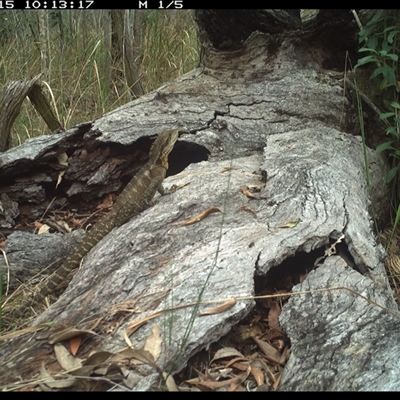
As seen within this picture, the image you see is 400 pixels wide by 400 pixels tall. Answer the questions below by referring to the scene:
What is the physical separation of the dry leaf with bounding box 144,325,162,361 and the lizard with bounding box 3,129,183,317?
141 centimetres

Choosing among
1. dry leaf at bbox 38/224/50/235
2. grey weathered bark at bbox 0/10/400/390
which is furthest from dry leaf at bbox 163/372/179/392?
dry leaf at bbox 38/224/50/235

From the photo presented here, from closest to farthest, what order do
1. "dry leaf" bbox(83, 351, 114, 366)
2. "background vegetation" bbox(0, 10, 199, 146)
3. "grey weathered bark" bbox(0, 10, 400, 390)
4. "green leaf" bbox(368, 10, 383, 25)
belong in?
1. "dry leaf" bbox(83, 351, 114, 366)
2. "grey weathered bark" bbox(0, 10, 400, 390)
3. "green leaf" bbox(368, 10, 383, 25)
4. "background vegetation" bbox(0, 10, 199, 146)

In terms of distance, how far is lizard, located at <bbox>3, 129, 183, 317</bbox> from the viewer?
138 inches

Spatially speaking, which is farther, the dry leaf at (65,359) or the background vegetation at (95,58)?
the background vegetation at (95,58)

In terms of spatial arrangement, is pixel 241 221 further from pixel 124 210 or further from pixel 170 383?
pixel 170 383

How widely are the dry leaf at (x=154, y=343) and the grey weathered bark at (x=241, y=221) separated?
0.09 ft

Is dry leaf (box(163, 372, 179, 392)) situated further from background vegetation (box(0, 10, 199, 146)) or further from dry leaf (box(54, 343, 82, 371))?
background vegetation (box(0, 10, 199, 146))

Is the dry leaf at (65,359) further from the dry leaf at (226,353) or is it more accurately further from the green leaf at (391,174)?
the green leaf at (391,174)

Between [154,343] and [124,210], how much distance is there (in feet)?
5.61

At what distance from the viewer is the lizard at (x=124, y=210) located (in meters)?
3.50

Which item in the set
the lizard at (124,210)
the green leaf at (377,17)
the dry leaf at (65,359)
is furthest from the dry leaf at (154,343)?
the green leaf at (377,17)

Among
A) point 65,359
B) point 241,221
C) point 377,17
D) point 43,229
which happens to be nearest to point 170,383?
point 65,359

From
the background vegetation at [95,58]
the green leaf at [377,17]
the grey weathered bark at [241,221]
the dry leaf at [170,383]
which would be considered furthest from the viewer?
the background vegetation at [95,58]

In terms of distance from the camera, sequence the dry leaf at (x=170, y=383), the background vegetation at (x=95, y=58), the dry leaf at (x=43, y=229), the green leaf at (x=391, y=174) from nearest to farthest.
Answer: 1. the dry leaf at (x=170, y=383)
2. the green leaf at (x=391, y=174)
3. the dry leaf at (x=43, y=229)
4. the background vegetation at (x=95, y=58)
